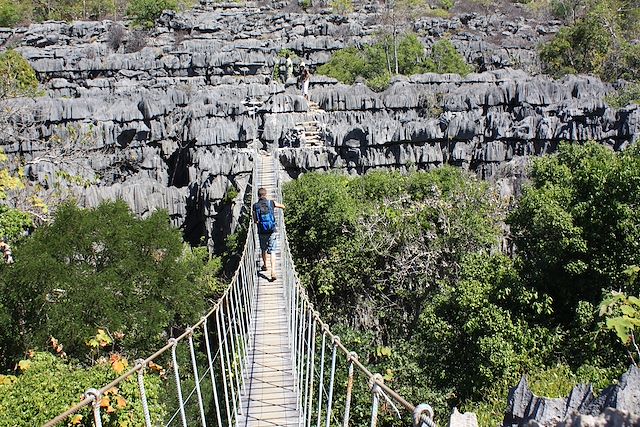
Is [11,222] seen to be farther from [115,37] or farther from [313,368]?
[115,37]

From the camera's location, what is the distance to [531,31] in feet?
125

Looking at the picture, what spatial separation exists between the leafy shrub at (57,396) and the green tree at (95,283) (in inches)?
46.0

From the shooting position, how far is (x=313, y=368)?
17.0 feet

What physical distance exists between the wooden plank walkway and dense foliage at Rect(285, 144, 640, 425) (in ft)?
6.83

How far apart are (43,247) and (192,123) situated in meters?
11.4

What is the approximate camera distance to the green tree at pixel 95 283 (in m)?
7.82

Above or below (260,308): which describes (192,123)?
above

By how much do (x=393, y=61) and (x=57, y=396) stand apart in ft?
87.0

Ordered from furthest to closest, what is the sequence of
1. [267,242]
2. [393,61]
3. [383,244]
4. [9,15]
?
1. [9,15]
2. [393,61]
3. [383,244]
4. [267,242]

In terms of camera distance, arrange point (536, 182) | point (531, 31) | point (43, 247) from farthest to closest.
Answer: point (531, 31), point (536, 182), point (43, 247)

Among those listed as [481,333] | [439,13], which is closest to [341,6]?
[439,13]

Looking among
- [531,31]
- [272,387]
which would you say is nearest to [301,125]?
[272,387]

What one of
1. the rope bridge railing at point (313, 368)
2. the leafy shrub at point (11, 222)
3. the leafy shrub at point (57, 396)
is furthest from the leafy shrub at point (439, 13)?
the leafy shrub at point (57, 396)

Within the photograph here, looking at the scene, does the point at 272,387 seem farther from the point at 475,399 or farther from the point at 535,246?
the point at 535,246
